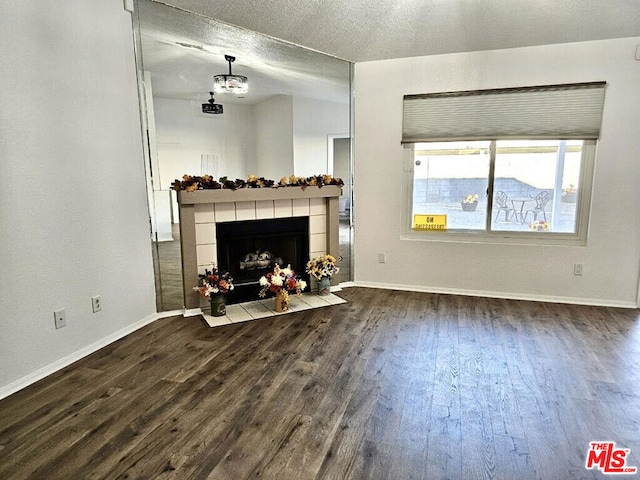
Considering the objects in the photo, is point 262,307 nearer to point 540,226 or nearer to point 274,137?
point 274,137

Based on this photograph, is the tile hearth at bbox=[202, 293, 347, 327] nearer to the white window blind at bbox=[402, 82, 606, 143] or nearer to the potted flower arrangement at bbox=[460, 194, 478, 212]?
the potted flower arrangement at bbox=[460, 194, 478, 212]

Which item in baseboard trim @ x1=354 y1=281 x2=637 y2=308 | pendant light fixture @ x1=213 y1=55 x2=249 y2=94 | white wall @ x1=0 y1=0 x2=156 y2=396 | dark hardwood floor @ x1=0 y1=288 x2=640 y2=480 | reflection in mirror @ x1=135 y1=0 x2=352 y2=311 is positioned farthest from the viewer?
baseboard trim @ x1=354 y1=281 x2=637 y2=308

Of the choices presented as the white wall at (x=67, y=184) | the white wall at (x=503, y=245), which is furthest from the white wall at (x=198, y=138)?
the white wall at (x=503, y=245)

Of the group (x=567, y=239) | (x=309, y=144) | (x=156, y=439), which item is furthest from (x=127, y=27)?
(x=567, y=239)

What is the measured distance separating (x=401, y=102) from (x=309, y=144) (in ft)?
3.48

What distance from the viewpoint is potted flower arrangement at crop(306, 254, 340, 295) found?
3996 mm

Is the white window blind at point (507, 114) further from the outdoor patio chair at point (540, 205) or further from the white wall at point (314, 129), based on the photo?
the white wall at point (314, 129)

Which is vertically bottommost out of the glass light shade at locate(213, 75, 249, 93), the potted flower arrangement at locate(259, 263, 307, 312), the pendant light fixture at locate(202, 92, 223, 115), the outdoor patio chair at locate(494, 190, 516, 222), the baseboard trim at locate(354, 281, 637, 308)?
the baseboard trim at locate(354, 281, 637, 308)

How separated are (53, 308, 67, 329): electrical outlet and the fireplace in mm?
1384

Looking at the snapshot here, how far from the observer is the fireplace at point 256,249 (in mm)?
3793

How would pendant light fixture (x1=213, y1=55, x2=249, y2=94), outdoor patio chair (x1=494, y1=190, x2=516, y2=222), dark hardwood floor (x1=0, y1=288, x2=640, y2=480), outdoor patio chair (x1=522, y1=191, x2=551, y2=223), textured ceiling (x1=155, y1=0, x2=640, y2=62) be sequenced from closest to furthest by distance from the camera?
dark hardwood floor (x1=0, y1=288, x2=640, y2=480)
textured ceiling (x1=155, y1=0, x2=640, y2=62)
pendant light fixture (x1=213, y1=55, x2=249, y2=94)
outdoor patio chair (x1=522, y1=191, x2=551, y2=223)
outdoor patio chair (x1=494, y1=190, x2=516, y2=222)

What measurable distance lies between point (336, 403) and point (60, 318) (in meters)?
1.93

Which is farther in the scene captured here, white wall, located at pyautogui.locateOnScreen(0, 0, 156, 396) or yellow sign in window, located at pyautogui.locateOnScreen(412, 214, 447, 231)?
yellow sign in window, located at pyautogui.locateOnScreen(412, 214, 447, 231)

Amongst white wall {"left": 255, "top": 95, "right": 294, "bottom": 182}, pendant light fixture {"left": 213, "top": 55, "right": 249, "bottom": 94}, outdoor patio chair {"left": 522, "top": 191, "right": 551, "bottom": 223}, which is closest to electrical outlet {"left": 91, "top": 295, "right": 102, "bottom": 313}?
white wall {"left": 255, "top": 95, "right": 294, "bottom": 182}
